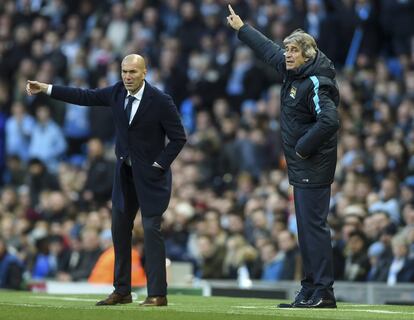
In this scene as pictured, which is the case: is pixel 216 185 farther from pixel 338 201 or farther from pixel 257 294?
pixel 257 294

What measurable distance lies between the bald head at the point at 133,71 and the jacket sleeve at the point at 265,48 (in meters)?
1.02

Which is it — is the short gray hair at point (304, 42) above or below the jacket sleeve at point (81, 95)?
above

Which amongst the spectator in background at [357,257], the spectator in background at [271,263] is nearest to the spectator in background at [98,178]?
the spectator in background at [271,263]

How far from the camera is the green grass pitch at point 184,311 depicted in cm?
975

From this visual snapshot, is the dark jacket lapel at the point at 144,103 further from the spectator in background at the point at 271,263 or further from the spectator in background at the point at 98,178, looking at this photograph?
the spectator in background at the point at 98,178

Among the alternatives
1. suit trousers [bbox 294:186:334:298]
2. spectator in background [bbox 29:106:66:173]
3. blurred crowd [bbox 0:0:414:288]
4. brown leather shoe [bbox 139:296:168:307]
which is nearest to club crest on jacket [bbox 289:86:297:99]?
suit trousers [bbox 294:186:334:298]

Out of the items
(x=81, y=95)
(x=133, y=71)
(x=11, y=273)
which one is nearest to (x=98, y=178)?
(x=11, y=273)

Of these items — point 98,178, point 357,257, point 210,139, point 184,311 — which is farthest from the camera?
point 210,139

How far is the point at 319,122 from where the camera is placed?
10586 millimetres

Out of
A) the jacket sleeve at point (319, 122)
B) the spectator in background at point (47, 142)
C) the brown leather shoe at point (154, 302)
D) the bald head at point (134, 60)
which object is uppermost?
the spectator in background at point (47, 142)

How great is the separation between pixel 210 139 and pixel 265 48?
11259mm

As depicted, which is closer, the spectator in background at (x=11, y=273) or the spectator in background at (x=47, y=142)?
the spectator in background at (x=11, y=273)

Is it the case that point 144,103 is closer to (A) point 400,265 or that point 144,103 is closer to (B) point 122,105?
(B) point 122,105

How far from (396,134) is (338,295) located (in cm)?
400
